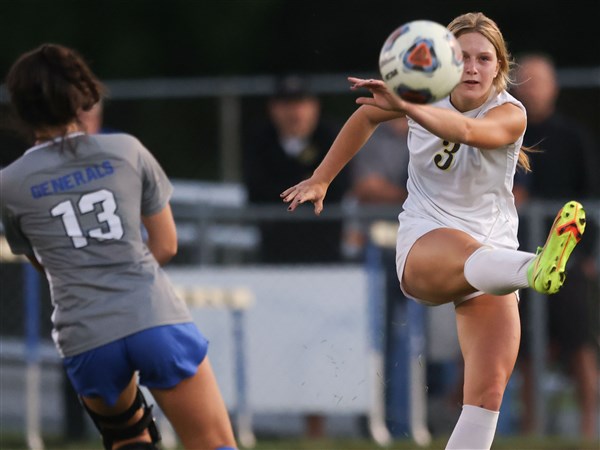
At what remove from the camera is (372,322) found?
895cm

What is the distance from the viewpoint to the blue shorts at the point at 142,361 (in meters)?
A: 4.99

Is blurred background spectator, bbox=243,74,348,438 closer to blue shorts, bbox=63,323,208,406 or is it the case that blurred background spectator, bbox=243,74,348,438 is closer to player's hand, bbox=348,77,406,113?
blue shorts, bbox=63,323,208,406

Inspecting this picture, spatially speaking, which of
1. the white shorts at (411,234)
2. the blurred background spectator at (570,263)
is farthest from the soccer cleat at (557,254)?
the blurred background spectator at (570,263)

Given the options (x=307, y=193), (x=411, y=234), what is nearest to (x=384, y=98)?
(x=307, y=193)

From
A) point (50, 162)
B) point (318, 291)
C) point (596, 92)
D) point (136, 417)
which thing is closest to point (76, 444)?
point (318, 291)

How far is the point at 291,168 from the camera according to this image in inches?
370

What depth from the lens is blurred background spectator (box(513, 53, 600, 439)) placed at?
927 cm

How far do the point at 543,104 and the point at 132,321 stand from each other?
17.6 ft

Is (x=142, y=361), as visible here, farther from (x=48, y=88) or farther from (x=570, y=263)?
(x=570, y=263)

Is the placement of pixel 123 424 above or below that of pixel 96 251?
below

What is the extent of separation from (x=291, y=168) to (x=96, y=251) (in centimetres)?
Answer: 448

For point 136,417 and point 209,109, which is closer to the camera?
point 136,417

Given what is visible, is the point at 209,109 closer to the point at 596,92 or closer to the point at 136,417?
the point at 596,92

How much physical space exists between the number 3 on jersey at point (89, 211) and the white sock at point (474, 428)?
4.99ft
